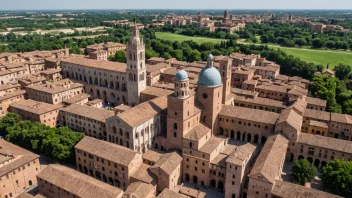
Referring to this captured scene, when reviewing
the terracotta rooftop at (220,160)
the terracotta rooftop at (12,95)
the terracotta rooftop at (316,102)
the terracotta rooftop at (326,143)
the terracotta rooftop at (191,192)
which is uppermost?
the terracotta rooftop at (12,95)

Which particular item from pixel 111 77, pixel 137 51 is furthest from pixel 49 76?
pixel 137 51

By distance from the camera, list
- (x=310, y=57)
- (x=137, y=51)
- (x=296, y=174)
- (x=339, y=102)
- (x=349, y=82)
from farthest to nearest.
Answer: (x=310, y=57) → (x=349, y=82) → (x=339, y=102) → (x=137, y=51) → (x=296, y=174)

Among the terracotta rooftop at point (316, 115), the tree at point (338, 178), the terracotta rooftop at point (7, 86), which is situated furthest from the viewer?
the terracotta rooftop at point (7, 86)

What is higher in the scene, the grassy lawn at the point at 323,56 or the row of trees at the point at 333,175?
the grassy lawn at the point at 323,56

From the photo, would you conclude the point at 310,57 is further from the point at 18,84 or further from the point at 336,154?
the point at 18,84

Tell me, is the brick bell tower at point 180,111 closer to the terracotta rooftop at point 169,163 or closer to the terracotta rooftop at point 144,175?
the terracotta rooftop at point 169,163

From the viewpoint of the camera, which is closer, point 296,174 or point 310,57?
point 296,174

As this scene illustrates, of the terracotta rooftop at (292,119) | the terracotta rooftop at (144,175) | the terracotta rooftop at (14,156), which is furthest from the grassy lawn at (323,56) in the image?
the terracotta rooftop at (14,156)
